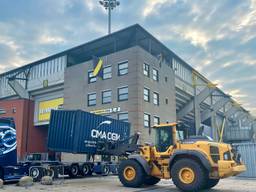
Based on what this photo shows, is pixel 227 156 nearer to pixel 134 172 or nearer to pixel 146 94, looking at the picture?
pixel 134 172

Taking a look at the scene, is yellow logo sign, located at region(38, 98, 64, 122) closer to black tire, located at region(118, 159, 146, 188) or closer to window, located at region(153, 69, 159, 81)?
window, located at region(153, 69, 159, 81)

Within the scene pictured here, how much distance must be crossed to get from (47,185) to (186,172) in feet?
23.9

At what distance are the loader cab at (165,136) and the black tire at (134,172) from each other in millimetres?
1267

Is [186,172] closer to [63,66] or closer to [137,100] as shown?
[137,100]

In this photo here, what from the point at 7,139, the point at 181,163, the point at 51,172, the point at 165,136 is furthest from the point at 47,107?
the point at 181,163

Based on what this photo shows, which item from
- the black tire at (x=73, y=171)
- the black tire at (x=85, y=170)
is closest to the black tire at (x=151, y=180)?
the black tire at (x=73, y=171)

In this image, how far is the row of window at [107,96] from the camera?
1330 inches

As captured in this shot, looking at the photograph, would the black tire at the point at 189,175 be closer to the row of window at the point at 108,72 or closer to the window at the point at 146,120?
the window at the point at 146,120

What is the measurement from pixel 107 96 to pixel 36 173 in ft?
61.6

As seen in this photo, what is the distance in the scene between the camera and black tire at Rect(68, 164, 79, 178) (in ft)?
64.0

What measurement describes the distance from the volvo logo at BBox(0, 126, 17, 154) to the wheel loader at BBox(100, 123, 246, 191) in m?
6.34

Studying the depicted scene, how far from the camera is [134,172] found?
13.8m

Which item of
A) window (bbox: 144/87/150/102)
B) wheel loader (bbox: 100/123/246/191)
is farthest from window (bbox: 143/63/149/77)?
wheel loader (bbox: 100/123/246/191)

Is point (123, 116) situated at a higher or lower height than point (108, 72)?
lower
